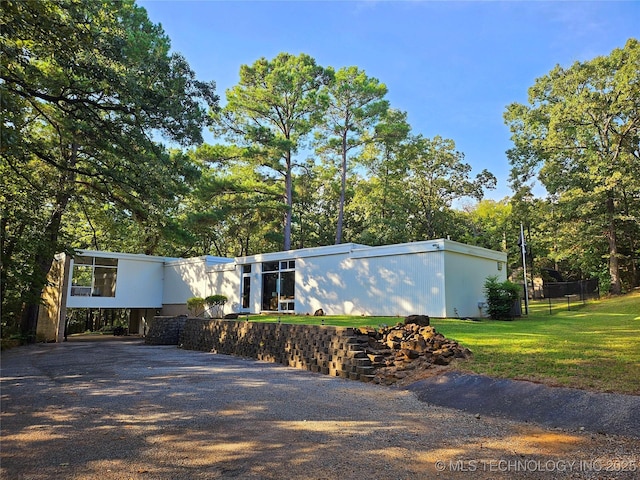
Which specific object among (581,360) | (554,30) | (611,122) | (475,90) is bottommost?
(581,360)

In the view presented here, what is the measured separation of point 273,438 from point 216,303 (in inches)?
629

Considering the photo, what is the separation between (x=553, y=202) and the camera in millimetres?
28875

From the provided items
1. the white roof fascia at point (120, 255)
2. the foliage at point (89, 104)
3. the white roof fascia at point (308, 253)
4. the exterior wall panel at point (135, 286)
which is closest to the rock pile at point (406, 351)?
the foliage at point (89, 104)

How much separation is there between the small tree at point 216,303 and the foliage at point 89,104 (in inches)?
276

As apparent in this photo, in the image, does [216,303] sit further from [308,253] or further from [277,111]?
[277,111]

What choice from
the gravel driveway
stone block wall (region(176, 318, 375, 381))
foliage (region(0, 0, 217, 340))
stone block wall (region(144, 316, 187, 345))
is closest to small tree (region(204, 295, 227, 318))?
stone block wall (region(144, 316, 187, 345))

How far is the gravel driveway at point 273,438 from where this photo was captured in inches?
129

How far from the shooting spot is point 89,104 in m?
8.24

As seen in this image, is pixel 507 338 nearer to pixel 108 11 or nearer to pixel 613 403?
pixel 613 403

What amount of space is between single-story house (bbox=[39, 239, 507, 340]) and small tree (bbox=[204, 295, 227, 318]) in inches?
28.1

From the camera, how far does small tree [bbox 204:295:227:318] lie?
737 inches

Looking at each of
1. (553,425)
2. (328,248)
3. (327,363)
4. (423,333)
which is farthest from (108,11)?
(328,248)

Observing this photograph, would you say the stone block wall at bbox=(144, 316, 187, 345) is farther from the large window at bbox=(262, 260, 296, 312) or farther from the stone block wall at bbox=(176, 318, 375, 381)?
the large window at bbox=(262, 260, 296, 312)

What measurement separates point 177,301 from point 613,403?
827 inches
